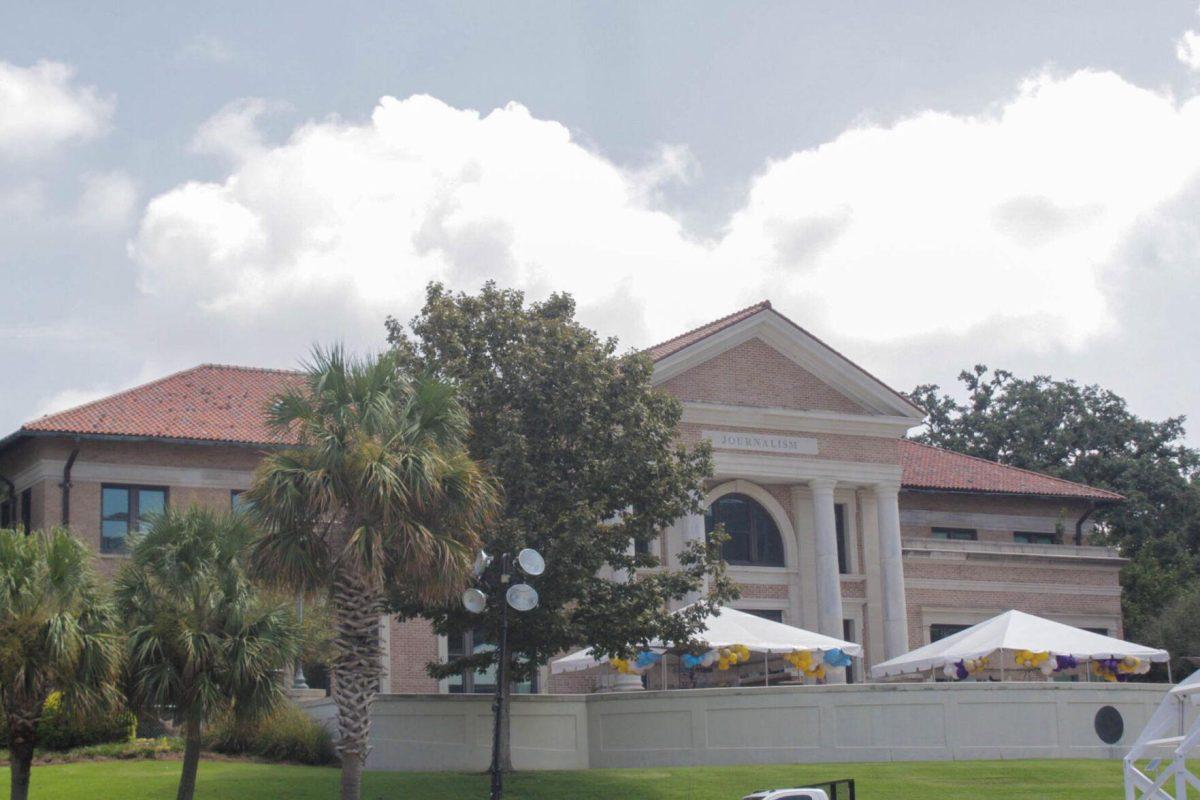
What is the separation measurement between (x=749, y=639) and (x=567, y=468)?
7.13 meters

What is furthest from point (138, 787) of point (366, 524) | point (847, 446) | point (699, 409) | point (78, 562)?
point (847, 446)

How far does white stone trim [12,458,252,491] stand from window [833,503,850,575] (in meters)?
18.2

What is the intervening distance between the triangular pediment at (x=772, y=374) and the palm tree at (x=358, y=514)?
1864 centimetres

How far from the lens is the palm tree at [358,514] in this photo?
80.0 feet

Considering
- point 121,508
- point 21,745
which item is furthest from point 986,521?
point 21,745

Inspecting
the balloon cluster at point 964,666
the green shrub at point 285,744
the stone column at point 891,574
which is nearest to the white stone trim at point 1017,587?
the stone column at point 891,574

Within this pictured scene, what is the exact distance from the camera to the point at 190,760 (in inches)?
990

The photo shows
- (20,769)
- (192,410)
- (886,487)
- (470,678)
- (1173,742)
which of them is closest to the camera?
(1173,742)

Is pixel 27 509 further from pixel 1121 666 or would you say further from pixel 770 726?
pixel 1121 666

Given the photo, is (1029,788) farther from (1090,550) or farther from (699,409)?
(1090,550)

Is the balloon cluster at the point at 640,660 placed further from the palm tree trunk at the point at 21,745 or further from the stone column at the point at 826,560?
the palm tree trunk at the point at 21,745

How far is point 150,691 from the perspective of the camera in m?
25.4

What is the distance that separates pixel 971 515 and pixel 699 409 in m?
13.9

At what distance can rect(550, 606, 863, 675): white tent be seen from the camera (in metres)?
34.0
